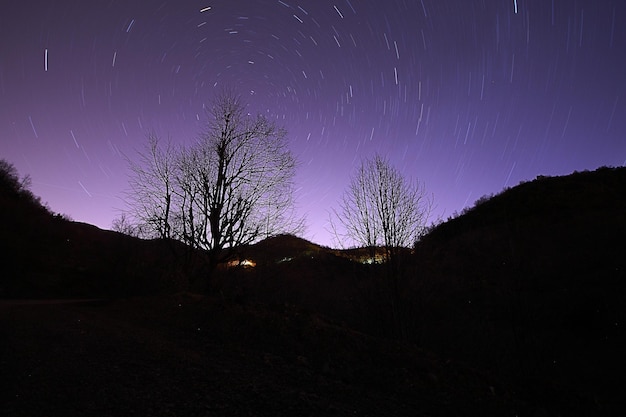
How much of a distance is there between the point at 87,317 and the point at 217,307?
3.28 m

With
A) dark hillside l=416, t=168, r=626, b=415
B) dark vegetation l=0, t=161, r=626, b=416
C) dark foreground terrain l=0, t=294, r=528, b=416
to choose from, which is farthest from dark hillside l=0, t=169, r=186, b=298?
dark hillside l=416, t=168, r=626, b=415

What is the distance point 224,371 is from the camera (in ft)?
16.8

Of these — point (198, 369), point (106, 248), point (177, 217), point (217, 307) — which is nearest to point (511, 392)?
point (198, 369)

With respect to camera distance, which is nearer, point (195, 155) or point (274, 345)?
point (274, 345)

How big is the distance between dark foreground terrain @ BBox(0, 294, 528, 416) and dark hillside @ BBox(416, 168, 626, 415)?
2.65 meters

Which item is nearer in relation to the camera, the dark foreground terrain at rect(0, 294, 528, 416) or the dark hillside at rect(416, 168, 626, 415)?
the dark foreground terrain at rect(0, 294, 528, 416)

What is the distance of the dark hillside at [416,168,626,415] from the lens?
11117 millimetres

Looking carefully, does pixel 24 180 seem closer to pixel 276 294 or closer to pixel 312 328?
pixel 276 294

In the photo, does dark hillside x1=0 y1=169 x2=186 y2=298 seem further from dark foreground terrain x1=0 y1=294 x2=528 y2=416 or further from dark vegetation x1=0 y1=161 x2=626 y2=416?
dark foreground terrain x1=0 y1=294 x2=528 y2=416

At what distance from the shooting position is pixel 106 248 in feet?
98.5

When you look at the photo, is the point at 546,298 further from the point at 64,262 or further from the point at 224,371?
the point at 64,262

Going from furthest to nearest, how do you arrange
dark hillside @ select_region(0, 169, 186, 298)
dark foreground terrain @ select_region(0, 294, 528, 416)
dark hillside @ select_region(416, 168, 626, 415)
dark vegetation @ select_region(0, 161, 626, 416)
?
dark hillside @ select_region(0, 169, 186, 298), dark hillside @ select_region(416, 168, 626, 415), dark vegetation @ select_region(0, 161, 626, 416), dark foreground terrain @ select_region(0, 294, 528, 416)

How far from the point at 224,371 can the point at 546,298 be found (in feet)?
67.5

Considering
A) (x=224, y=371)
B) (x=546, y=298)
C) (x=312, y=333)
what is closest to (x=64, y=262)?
(x=312, y=333)
